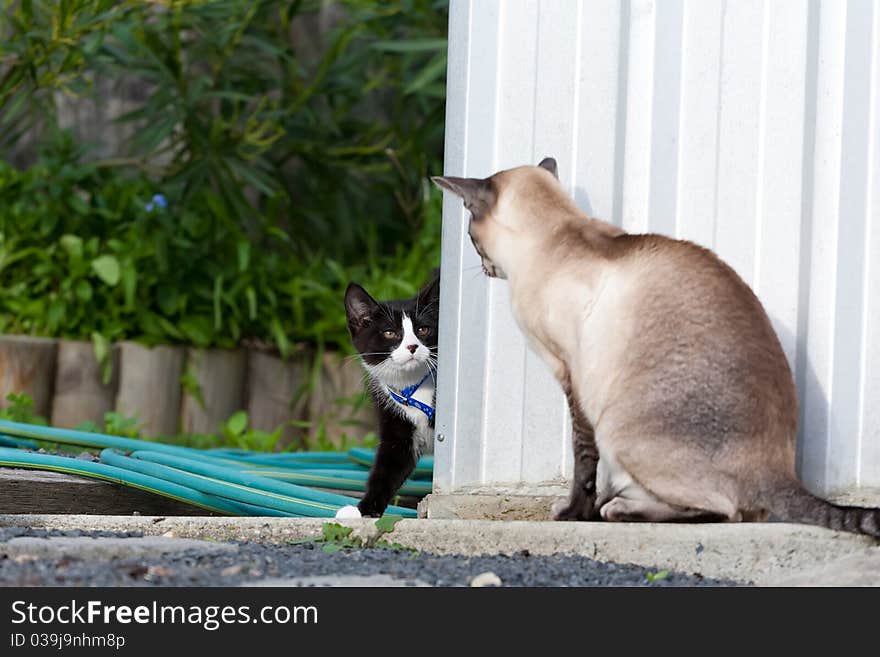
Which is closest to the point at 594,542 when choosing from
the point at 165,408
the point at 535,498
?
the point at 535,498

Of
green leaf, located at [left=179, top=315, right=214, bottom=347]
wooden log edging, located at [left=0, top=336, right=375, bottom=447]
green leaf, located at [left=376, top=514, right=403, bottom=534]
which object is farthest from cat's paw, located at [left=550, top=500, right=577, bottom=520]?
green leaf, located at [left=179, top=315, right=214, bottom=347]

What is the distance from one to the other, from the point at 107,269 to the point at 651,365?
371 centimetres

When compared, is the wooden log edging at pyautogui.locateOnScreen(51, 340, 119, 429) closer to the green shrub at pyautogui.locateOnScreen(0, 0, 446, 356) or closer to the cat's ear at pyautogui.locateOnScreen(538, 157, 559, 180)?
the green shrub at pyautogui.locateOnScreen(0, 0, 446, 356)

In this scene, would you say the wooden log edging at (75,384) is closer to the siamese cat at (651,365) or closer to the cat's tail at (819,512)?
the siamese cat at (651,365)

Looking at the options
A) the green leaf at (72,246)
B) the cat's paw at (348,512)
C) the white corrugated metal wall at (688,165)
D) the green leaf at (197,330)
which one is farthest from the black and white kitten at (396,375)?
the green leaf at (72,246)

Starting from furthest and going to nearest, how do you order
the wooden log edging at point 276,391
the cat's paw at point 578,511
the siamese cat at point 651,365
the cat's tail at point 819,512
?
the wooden log edging at point 276,391
the cat's paw at point 578,511
the siamese cat at point 651,365
the cat's tail at point 819,512

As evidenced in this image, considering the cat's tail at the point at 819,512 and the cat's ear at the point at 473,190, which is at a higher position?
the cat's ear at the point at 473,190

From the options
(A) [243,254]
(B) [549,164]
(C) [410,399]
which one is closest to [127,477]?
(C) [410,399]

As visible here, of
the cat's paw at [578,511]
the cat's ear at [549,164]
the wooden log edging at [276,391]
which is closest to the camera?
the cat's paw at [578,511]

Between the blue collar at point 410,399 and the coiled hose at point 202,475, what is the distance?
332 mm

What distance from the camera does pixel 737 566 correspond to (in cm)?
220

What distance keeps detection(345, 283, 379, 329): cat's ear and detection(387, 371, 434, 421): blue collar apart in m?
0.36

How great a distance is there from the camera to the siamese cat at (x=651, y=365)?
230 cm

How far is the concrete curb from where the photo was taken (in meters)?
2.16
